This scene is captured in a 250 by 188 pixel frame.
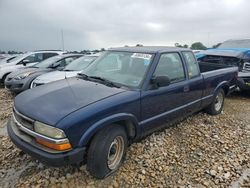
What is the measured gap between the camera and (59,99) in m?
2.86

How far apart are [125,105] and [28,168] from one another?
1659 mm

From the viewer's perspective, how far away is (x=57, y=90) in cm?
318

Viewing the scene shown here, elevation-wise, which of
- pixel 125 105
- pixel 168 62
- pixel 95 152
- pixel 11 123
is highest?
pixel 168 62

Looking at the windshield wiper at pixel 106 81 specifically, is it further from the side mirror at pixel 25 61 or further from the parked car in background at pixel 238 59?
the side mirror at pixel 25 61

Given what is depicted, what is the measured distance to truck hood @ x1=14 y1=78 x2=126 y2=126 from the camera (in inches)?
101

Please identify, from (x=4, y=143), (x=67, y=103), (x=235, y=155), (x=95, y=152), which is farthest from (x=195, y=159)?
(x=4, y=143)

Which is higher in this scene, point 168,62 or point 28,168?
point 168,62

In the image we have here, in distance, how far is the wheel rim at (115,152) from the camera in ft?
9.90

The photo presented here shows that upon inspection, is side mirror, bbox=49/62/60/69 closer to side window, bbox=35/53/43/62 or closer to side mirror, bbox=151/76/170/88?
side window, bbox=35/53/43/62

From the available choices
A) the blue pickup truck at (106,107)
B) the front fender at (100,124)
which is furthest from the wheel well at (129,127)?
the front fender at (100,124)

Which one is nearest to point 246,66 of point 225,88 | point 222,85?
point 225,88

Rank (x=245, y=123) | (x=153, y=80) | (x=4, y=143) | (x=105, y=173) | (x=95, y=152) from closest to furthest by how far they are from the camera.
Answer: (x=95, y=152)
(x=105, y=173)
(x=153, y=80)
(x=4, y=143)
(x=245, y=123)

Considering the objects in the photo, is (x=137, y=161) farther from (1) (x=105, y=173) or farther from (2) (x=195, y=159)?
(2) (x=195, y=159)

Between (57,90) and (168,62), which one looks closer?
(57,90)
